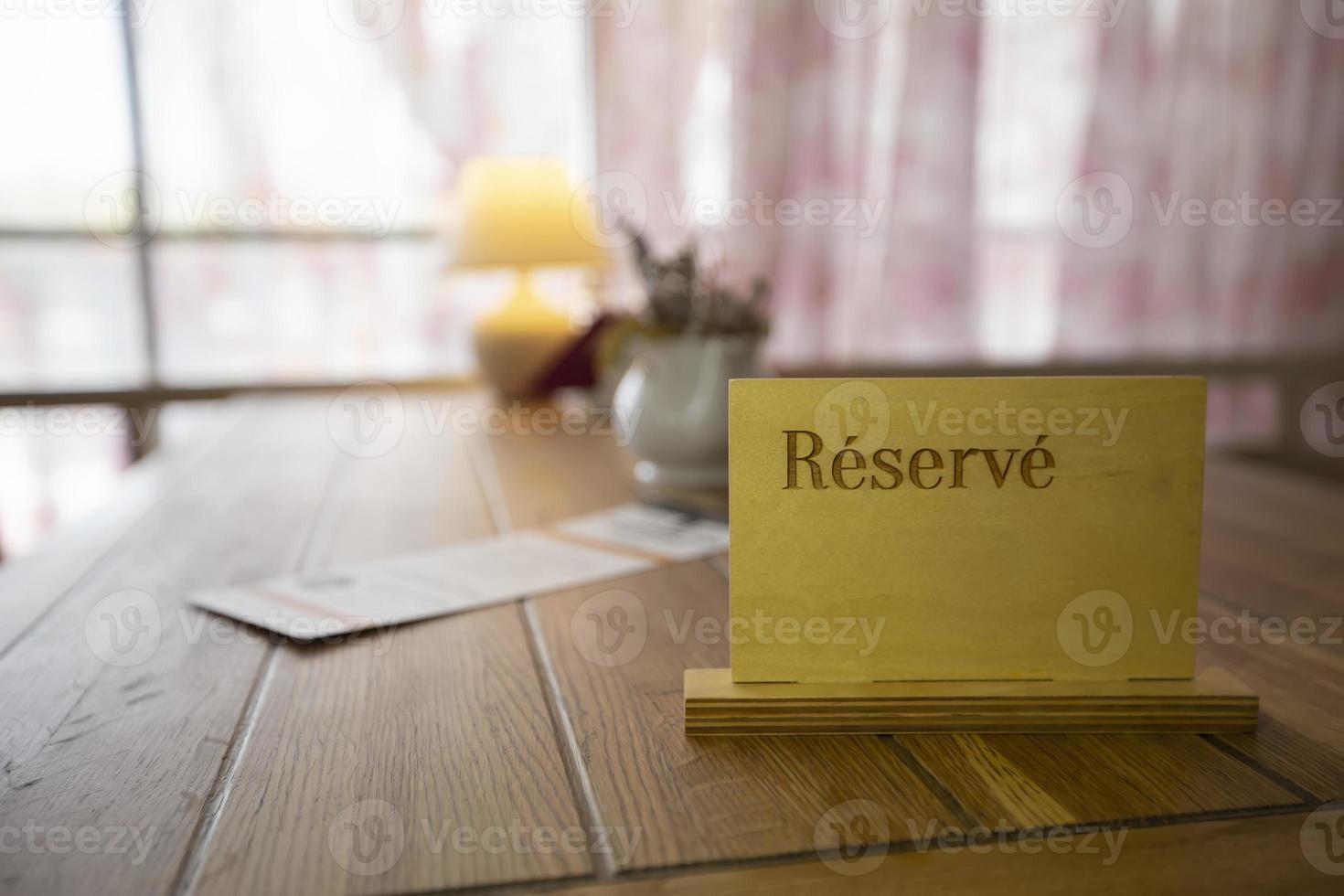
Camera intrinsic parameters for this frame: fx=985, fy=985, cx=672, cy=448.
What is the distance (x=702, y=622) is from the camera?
2.55 ft

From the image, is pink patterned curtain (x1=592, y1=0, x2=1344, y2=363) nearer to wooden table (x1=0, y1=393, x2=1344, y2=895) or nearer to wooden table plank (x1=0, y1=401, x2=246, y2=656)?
wooden table plank (x1=0, y1=401, x2=246, y2=656)

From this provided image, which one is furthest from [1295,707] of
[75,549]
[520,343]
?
[520,343]

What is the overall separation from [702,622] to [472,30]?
2.44m

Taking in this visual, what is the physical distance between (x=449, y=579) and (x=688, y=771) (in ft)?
1.43

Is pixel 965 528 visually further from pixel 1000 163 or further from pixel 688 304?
pixel 1000 163

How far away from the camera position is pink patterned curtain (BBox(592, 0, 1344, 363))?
2.82m

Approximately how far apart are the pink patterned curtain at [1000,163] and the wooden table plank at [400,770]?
7.34 feet

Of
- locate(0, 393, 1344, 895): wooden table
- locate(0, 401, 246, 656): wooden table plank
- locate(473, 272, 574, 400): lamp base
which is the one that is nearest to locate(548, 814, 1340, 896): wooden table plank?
locate(0, 393, 1344, 895): wooden table

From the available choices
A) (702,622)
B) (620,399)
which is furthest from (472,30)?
(702,622)

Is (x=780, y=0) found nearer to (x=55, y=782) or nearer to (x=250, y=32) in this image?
(x=250, y=32)

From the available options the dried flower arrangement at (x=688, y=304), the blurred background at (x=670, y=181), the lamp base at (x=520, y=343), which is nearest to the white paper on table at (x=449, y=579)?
the dried flower arrangement at (x=688, y=304)

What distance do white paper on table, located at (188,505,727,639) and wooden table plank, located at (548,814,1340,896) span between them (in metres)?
0.44

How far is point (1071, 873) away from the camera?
17.2 inches

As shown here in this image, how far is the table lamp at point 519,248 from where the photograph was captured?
2223mm
